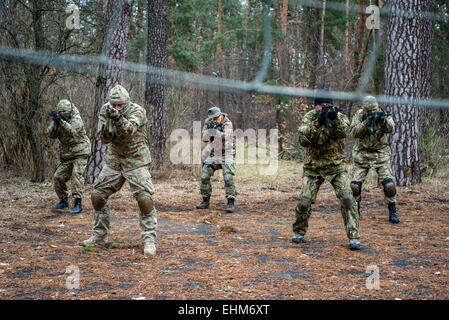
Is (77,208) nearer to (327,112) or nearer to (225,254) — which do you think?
(225,254)

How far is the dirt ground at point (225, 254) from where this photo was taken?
3996 mm

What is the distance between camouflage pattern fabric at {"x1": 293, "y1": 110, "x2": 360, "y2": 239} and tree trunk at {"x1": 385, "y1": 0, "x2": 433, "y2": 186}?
5.07 metres

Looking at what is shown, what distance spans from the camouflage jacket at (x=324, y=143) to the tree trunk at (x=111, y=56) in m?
6.46

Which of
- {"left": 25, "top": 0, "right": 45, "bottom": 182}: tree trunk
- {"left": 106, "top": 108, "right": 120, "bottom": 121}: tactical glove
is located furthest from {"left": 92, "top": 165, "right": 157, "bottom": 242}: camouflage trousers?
{"left": 25, "top": 0, "right": 45, "bottom": 182}: tree trunk

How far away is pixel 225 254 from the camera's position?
17.7 feet

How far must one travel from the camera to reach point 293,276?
4438 mm

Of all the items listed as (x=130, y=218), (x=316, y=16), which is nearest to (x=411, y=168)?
(x=130, y=218)

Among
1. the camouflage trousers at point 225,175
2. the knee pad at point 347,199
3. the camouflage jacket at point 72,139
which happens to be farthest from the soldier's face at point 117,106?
the camouflage trousers at point 225,175

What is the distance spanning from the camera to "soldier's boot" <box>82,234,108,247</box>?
5.52 m

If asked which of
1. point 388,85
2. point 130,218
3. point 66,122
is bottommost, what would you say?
point 130,218

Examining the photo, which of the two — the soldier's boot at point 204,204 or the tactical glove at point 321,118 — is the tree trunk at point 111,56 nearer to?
the soldier's boot at point 204,204
